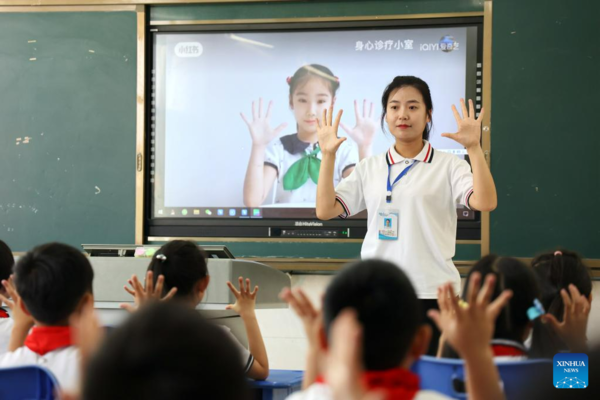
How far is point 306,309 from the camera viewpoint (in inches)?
39.6

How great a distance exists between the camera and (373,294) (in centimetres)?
96

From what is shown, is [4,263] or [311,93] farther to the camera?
[311,93]

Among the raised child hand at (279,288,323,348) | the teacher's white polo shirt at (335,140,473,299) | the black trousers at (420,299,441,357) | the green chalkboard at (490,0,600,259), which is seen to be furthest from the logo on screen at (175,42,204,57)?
the raised child hand at (279,288,323,348)

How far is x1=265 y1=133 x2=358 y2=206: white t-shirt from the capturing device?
12.2 ft

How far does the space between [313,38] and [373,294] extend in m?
2.98

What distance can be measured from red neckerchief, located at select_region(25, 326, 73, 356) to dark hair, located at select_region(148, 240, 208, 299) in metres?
0.44

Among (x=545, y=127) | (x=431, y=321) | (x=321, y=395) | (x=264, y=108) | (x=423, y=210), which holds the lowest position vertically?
(x=431, y=321)

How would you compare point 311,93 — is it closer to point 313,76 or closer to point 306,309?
point 313,76

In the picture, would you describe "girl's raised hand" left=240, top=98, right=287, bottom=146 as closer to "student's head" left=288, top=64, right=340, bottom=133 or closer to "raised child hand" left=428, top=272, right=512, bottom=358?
"student's head" left=288, top=64, right=340, bottom=133

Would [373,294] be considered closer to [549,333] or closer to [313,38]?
[549,333]

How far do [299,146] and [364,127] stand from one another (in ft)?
1.29

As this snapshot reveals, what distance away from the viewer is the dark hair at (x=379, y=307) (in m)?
0.93

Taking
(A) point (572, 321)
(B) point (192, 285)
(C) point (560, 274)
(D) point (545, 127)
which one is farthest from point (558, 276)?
(D) point (545, 127)

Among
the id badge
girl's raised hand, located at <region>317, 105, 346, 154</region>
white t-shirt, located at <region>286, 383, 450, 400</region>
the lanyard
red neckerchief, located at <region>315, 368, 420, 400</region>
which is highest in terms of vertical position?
girl's raised hand, located at <region>317, 105, 346, 154</region>
